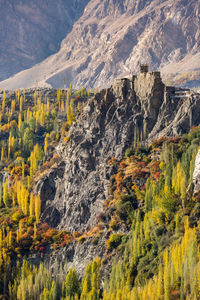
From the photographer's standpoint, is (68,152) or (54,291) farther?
(68,152)

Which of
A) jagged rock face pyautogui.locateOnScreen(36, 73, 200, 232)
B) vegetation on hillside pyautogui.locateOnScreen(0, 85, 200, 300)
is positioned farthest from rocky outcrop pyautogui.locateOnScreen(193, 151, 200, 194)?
jagged rock face pyautogui.locateOnScreen(36, 73, 200, 232)

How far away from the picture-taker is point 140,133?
93188mm

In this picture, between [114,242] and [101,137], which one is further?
[101,137]

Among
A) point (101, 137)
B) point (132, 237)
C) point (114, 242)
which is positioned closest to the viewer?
point (132, 237)

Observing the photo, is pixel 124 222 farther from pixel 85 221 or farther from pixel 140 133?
pixel 140 133

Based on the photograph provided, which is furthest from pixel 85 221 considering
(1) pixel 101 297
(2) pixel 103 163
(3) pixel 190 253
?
(3) pixel 190 253

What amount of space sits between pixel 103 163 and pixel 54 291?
3040 cm

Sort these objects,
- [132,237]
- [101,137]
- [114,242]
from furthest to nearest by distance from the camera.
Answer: [101,137] → [114,242] → [132,237]

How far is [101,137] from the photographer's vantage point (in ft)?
320

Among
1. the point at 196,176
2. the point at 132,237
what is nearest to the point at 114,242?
the point at 132,237

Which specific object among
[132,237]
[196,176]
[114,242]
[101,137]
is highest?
[101,137]

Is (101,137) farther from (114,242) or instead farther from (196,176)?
(196,176)

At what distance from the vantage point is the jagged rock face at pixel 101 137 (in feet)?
287

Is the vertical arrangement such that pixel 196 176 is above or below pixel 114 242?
above
